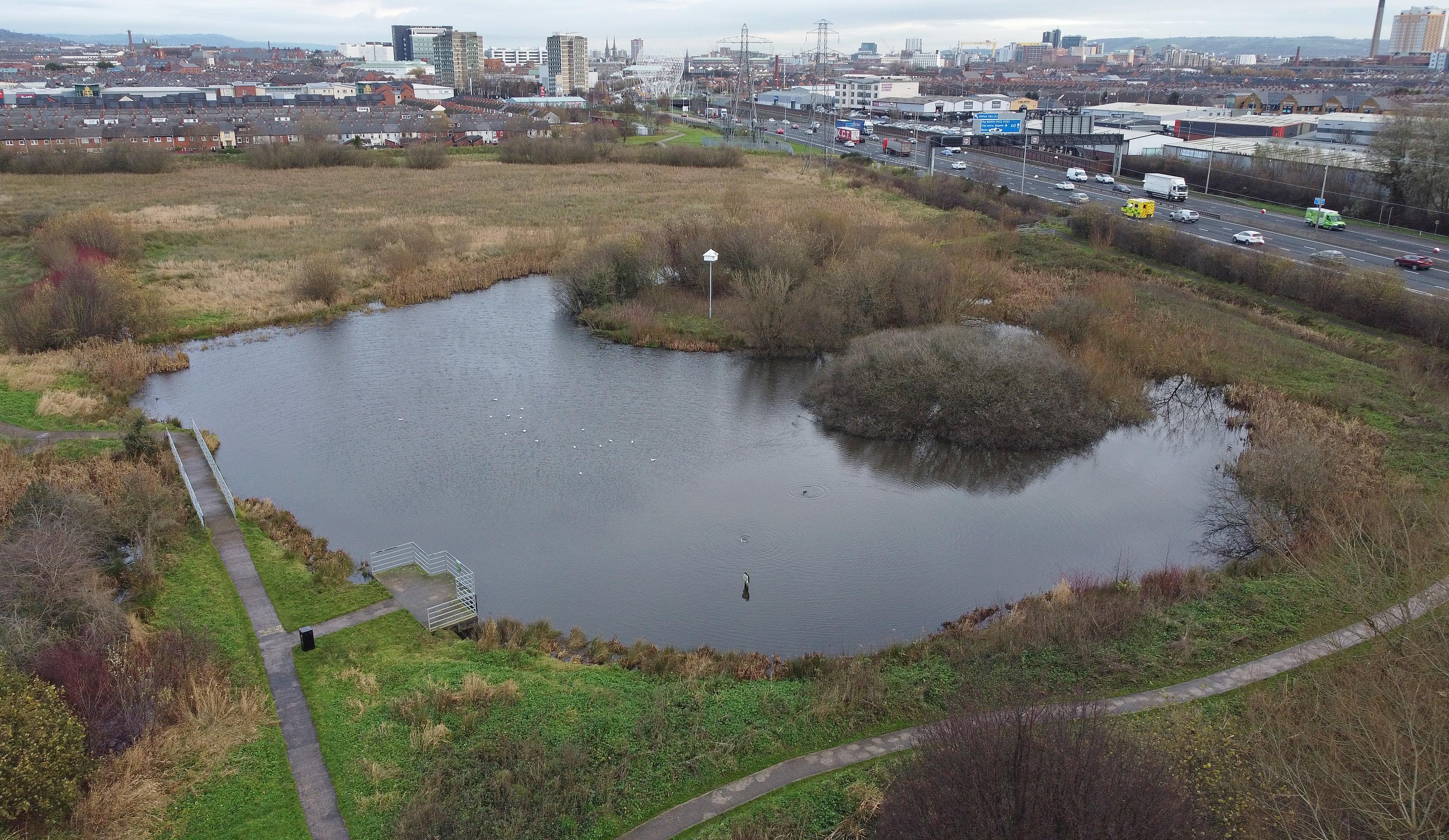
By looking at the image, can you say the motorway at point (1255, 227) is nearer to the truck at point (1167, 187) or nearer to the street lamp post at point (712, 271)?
the truck at point (1167, 187)

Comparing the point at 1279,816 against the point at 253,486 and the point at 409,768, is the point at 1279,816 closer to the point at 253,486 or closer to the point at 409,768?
the point at 409,768

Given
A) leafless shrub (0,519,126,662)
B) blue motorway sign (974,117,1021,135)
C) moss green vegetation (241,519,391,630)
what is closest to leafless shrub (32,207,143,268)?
moss green vegetation (241,519,391,630)

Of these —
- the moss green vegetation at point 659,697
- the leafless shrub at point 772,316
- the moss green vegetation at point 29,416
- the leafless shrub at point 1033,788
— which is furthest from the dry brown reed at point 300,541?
the leafless shrub at point 772,316

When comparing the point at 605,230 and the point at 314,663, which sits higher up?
the point at 605,230

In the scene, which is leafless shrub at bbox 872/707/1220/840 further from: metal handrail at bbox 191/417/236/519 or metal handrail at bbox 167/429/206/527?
metal handrail at bbox 191/417/236/519

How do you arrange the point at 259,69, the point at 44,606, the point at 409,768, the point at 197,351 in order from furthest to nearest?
1. the point at 259,69
2. the point at 197,351
3. the point at 44,606
4. the point at 409,768

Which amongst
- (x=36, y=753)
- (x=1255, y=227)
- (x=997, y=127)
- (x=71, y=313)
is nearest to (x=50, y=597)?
(x=36, y=753)

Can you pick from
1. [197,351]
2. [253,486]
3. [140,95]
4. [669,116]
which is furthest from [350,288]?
[140,95]
